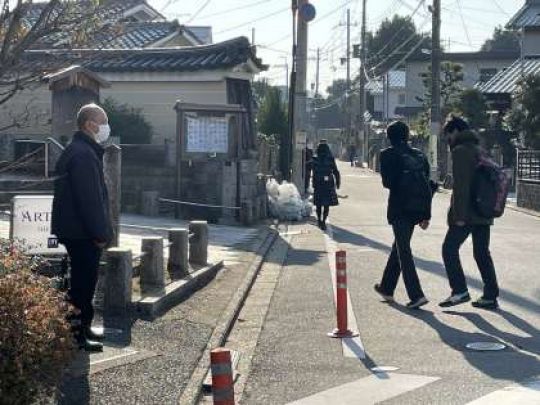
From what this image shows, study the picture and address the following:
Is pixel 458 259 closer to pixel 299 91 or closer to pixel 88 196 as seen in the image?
pixel 88 196

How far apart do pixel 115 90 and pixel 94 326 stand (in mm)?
14871

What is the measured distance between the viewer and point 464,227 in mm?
9898

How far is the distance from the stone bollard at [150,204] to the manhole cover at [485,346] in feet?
35.4

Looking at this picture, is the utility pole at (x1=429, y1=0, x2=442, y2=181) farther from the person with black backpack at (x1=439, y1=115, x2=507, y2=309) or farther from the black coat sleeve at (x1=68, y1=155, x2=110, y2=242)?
the black coat sleeve at (x1=68, y1=155, x2=110, y2=242)

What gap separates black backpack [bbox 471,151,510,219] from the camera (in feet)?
32.0

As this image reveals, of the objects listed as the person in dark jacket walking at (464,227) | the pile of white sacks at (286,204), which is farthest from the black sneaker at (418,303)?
the pile of white sacks at (286,204)

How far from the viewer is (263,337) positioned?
342 inches

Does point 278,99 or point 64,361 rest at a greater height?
point 278,99

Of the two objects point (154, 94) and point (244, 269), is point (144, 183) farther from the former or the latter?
point (244, 269)

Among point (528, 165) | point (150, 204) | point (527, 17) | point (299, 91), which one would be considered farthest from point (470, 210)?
Result: point (527, 17)

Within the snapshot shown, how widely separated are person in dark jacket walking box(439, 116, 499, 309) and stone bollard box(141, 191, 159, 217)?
9181 mm

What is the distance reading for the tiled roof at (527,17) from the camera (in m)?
40.2

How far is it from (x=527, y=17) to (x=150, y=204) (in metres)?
28.1

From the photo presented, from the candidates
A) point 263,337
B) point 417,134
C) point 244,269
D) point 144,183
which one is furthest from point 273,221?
point 417,134
